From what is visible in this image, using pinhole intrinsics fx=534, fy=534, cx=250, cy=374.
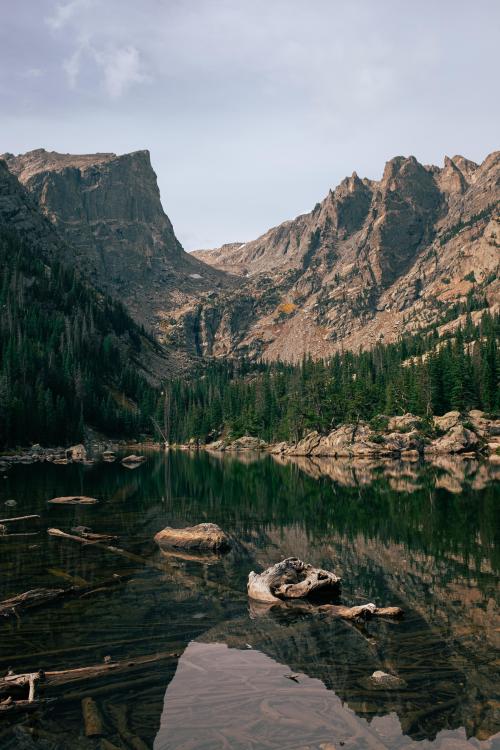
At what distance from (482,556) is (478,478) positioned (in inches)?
1611

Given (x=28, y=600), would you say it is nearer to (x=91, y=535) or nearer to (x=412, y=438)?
(x=91, y=535)

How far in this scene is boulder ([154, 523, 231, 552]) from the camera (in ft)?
102

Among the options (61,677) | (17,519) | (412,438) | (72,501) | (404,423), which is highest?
(61,677)

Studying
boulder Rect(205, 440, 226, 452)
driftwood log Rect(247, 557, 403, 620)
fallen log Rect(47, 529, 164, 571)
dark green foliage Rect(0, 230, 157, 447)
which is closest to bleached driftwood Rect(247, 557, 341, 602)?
driftwood log Rect(247, 557, 403, 620)

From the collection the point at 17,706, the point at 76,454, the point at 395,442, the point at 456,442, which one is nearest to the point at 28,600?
the point at 17,706

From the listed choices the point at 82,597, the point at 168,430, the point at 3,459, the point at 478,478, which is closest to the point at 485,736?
the point at 82,597

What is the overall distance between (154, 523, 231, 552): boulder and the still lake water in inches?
46.5

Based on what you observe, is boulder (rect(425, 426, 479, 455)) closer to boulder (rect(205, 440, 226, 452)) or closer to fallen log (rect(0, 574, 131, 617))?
boulder (rect(205, 440, 226, 452))

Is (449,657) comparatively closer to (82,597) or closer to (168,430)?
(82,597)

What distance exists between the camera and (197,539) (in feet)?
102

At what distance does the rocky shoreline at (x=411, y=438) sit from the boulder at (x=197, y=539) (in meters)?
80.0

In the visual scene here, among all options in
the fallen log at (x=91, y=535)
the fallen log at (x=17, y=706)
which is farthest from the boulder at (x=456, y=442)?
the fallen log at (x=17, y=706)

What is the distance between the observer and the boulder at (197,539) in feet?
102

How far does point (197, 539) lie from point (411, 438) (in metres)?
89.7
